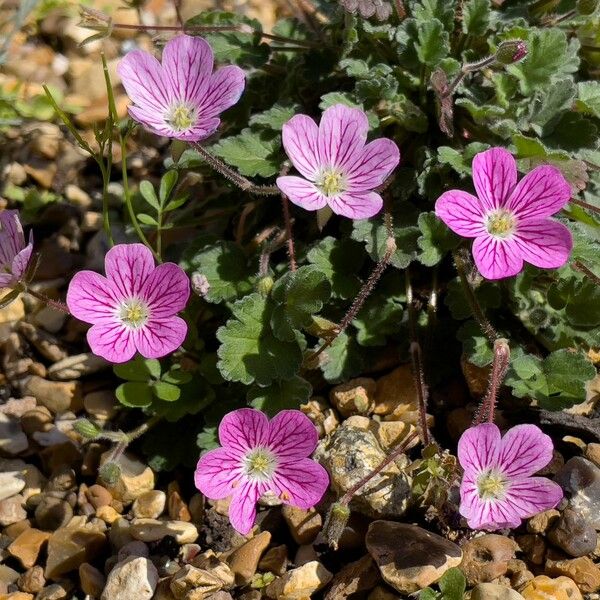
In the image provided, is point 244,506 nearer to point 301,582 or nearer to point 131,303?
point 301,582

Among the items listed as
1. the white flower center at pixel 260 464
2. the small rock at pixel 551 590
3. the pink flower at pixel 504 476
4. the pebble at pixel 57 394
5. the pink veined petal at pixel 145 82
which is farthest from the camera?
the pebble at pixel 57 394

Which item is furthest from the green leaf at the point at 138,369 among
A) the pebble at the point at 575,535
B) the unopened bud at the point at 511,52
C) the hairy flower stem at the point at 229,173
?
the unopened bud at the point at 511,52

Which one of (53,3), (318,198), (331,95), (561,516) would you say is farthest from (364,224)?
(53,3)

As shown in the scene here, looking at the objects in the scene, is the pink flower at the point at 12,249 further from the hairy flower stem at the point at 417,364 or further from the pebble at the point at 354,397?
the hairy flower stem at the point at 417,364

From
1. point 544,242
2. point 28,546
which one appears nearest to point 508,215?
point 544,242

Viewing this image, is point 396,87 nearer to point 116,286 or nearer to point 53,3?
point 116,286

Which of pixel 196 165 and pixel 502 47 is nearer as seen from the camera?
pixel 502 47

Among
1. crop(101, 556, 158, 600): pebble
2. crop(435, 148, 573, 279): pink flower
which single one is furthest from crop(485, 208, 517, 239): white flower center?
crop(101, 556, 158, 600): pebble
